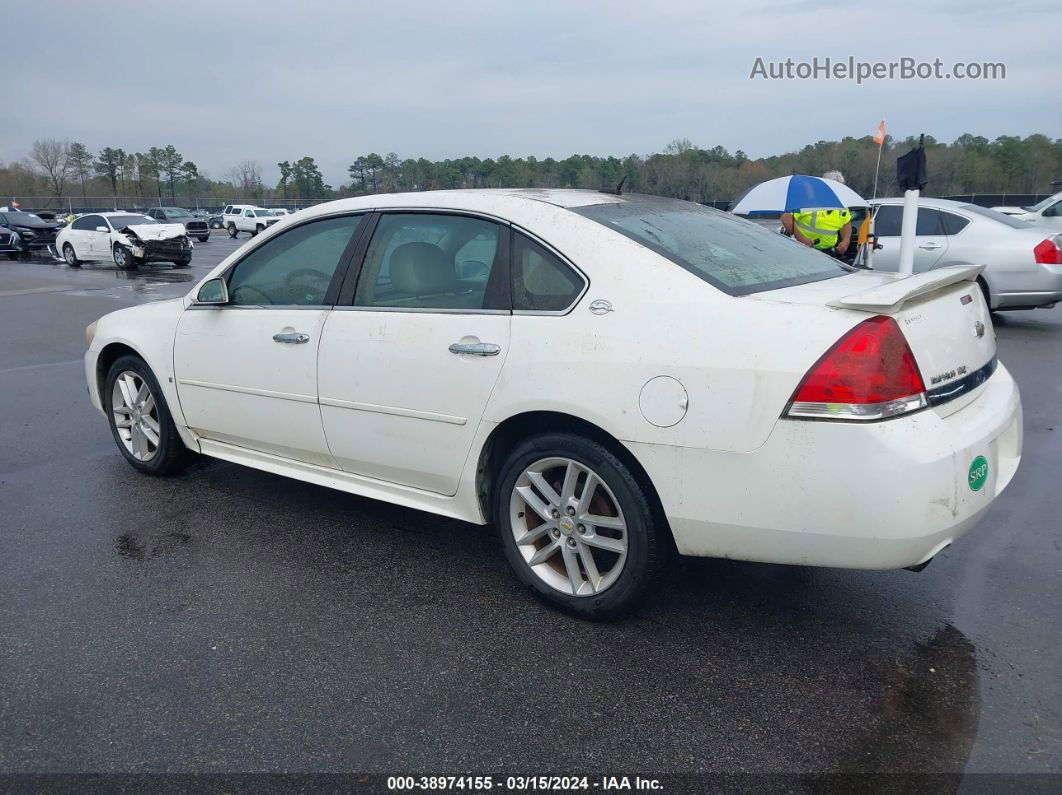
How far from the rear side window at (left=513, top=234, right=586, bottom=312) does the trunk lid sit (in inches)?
28.0

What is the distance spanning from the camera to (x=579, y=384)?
3.01 m

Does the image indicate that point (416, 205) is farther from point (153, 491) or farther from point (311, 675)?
point (153, 491)

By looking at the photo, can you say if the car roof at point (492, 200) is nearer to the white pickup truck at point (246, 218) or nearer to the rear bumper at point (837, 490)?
the rear bumper at point (837, 490)

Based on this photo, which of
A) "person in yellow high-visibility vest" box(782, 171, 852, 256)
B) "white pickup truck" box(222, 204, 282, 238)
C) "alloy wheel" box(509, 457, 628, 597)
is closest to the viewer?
"alloy wheel" box(509, 457, 628, 597)

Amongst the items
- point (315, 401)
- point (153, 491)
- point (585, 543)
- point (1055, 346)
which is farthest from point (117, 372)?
point (1055, 346)

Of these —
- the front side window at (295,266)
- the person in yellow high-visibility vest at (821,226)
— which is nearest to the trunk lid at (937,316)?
the front side window at (295,266)

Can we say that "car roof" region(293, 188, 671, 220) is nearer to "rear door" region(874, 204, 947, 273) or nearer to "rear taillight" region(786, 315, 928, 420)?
"rear taillight" region(786, 315, 928, 420)

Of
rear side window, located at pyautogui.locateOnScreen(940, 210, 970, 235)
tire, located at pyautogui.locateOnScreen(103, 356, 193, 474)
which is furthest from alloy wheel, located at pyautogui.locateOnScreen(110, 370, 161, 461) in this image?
rear side window, located at pyautogui.locateOnScreen(940, 210, 970, 235)

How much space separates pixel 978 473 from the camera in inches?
109

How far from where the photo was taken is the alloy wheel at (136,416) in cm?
492

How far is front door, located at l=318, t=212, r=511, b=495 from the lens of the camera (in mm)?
3342

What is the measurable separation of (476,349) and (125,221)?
75.9 feet

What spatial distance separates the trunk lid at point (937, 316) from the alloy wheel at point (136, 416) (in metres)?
3.68

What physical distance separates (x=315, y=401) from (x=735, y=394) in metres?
2.02
